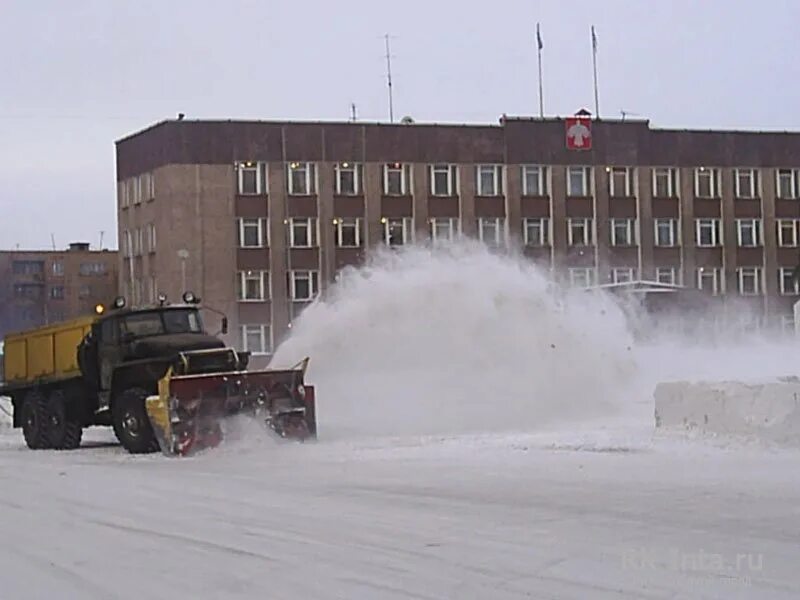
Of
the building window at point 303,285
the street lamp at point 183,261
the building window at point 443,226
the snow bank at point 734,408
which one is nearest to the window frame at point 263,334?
the building window at point 303,285

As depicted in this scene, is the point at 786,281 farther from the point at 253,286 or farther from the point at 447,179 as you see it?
the point at 253,286

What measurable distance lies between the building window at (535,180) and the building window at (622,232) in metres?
3.90

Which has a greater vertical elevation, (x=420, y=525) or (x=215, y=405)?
(x=215, y=405)

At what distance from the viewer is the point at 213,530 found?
512 inches

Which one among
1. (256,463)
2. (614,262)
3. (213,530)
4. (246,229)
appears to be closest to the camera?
(213,530)

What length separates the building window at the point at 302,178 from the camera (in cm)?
6081

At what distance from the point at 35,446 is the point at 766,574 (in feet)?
63.1

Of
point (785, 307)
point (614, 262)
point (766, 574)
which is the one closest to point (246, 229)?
point (614, 262)

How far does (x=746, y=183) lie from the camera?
2648 inches

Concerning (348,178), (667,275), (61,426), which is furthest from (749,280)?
(61,426)

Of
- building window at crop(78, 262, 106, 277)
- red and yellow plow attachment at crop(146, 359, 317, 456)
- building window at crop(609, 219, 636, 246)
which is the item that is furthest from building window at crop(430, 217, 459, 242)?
building window at crop(78, 262, 106, 277)

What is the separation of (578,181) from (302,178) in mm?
13504

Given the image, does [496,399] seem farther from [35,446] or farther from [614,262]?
[614,262]

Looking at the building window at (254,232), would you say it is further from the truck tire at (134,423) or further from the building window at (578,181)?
the truck tire at (134,423)
